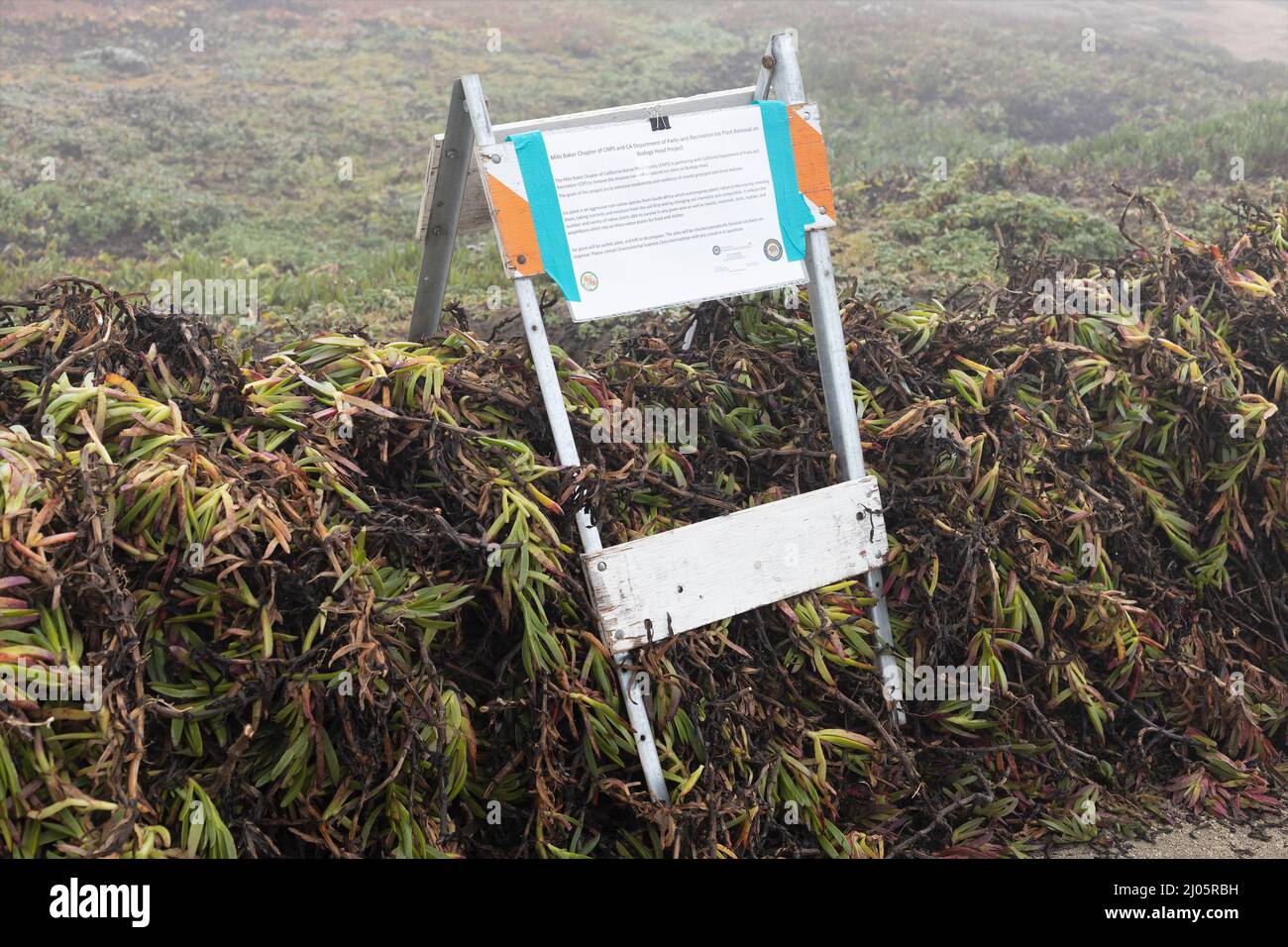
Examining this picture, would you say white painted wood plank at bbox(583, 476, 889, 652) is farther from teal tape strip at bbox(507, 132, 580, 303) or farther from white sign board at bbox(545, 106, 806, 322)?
teal tape strip at bbox(507, 132, 580, 303)

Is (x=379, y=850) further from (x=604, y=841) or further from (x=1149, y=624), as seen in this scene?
(x=1149, y=624)

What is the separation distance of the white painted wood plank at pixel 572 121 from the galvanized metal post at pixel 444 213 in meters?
0.03

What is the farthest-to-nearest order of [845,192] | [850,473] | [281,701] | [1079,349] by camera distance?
[845,192] < [1079,349] < [850,473] < [281,701]

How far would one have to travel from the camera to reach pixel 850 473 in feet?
12.6

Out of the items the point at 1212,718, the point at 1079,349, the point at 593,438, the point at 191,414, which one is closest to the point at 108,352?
the point at 191,414

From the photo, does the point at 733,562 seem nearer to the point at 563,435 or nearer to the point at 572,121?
the point at 563,435

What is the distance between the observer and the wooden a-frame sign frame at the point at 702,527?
3.39 m

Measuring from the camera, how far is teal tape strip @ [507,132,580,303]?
3457mm

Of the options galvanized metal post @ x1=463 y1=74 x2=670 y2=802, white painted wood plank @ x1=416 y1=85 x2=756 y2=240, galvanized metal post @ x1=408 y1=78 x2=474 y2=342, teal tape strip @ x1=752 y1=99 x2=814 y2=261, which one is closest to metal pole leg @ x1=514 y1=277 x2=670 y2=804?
galvanized metal post @ x1=463 y1=74 x2=670 y2=802

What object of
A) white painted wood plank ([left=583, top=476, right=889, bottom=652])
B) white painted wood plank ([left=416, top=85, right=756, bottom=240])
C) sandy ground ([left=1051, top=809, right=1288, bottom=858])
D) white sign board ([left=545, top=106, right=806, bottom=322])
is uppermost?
white painted wood plank ([left=416, top=85, right=756, bottom=240])

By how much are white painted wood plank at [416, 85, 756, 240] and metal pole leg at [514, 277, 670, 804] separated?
0.48 m

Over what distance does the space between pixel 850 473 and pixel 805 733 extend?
893 millimetres

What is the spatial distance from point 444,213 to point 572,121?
27.6 inches

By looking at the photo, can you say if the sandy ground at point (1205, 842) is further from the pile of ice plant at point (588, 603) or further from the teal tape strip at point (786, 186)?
the teal tape strip at point (786, 186)
